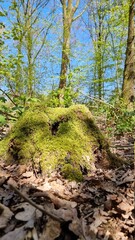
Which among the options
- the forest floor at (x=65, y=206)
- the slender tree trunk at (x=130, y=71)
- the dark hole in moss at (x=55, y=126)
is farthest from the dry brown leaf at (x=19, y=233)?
the slender tree trunk at (x=130, y=71)

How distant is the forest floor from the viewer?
1.10m

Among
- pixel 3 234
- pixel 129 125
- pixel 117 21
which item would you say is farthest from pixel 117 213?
pixel 117 21

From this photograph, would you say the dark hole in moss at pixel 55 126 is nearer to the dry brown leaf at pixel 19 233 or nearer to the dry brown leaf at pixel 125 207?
the dry brown leaf at pixel 125 207

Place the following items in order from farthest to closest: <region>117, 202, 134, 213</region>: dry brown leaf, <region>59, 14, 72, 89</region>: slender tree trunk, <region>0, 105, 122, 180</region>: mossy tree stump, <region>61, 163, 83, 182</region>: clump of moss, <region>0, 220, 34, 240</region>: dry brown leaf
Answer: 1. <region>59, 14, 72, 89</region>: slender tree trunk
2. <region>0, 105, 122, 180</region>: mossy tree stump
3. <region>61, 163, 83, 182</region>: clump of moss
4. <region>117, 202, 134, 213</region>: dry brown leaf
5. <region>0, 220, 34, 240</region>: dry brown leaf

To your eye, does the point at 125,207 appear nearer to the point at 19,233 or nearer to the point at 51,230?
the point at 51,230

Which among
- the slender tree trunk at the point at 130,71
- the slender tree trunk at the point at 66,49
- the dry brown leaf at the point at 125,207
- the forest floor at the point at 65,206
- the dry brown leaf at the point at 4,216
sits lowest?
the dry brown leaf at the point at 125,207

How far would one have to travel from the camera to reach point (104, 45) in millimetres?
13164

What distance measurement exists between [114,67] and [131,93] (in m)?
6.87

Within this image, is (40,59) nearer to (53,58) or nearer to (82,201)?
(53,58)

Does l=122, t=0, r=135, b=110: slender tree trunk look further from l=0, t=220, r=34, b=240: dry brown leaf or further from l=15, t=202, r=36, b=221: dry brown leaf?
l=0, t=220, r=34, b=240: dry brown leaf

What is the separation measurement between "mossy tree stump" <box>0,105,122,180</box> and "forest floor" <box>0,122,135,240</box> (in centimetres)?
11

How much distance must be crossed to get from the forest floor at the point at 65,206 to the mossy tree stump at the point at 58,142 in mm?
106

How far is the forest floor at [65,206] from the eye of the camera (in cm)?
110

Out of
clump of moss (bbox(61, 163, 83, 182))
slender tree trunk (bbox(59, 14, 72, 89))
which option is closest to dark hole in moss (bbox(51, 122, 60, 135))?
clump of moss (bbox(61, 163, 83, 182))
